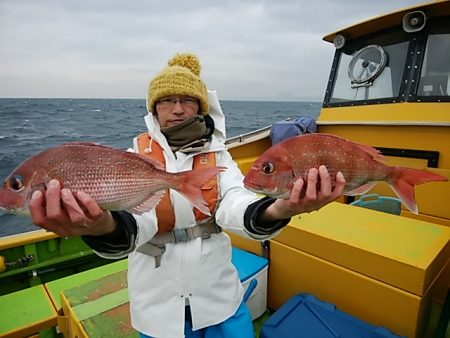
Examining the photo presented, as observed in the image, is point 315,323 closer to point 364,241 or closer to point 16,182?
point 364,241

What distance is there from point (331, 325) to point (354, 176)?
1.16 m

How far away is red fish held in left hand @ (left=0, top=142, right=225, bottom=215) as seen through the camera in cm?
138

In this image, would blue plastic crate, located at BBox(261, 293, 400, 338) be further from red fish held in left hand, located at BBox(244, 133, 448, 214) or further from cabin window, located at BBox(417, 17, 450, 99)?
cabin window, located at BBox(417, 17, 450, 99)

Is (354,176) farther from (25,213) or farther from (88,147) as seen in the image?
(25,213)

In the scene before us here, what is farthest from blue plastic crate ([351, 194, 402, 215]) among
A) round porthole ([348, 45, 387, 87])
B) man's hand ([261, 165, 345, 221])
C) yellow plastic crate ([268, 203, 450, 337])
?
man's hand ([261, 165, 345, 221])

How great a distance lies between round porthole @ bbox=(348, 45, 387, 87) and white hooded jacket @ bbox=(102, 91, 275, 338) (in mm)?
4038

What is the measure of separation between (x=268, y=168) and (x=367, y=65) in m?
4.50

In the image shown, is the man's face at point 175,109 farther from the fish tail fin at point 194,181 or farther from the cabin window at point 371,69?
the cabin window at point 371,69

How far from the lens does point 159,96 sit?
78.9 inches

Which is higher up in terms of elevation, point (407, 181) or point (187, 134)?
point (187, 134)

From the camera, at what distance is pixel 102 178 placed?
1.47 metres

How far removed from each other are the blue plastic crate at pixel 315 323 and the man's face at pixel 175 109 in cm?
157

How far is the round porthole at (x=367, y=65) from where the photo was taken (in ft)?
16.1

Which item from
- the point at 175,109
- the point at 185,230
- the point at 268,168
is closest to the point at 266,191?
the point at 268,168
